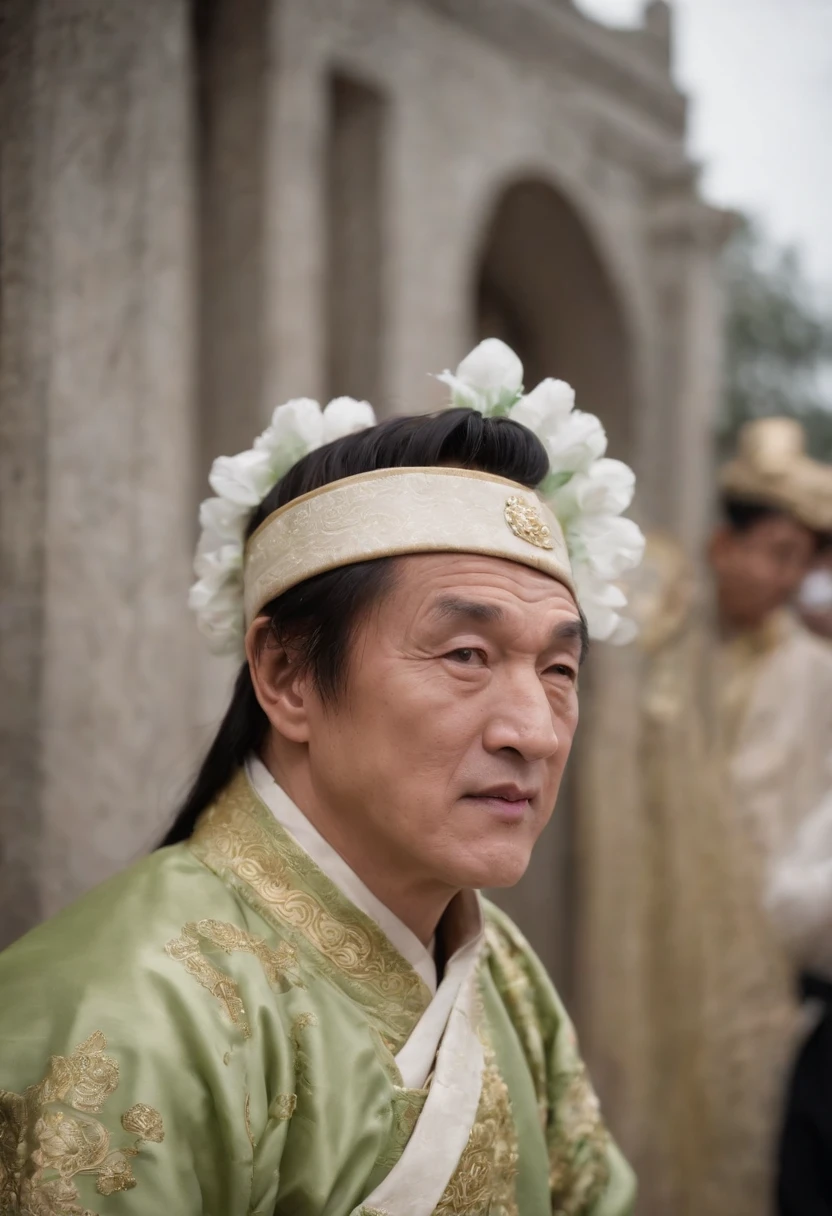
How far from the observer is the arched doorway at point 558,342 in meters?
4.38

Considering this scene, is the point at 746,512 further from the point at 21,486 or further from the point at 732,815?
the point at 21,486

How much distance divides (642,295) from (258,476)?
3282 mm

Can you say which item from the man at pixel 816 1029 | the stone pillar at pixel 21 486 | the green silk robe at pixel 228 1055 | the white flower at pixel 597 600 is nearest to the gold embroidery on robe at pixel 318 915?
the green silk robe at pixel 228 1055

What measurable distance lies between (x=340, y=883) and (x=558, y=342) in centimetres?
357

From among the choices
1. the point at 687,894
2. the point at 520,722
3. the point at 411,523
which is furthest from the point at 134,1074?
the point at 687,894

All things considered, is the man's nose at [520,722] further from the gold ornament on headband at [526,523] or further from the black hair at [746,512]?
the black hair at [746,512]

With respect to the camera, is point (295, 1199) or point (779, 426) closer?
point (295, 1199)

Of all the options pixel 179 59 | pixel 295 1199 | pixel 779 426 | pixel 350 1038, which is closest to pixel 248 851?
pixel 350 1038

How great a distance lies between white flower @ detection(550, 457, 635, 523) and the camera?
1634mm

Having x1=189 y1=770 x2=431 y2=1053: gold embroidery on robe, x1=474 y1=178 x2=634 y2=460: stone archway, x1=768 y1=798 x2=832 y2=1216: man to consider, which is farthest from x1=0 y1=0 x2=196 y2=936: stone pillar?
x1=474 y1=178 x2=634 y2=460: stone archway

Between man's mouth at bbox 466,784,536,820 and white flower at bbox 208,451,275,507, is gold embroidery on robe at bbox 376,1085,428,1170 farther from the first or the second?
white flower at bbox 208,451,275,507

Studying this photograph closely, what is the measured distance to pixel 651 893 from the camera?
427cm

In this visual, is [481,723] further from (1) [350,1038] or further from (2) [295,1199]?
(2) [295,1199]

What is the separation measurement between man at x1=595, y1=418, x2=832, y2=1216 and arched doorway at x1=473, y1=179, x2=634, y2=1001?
0.98 ft
